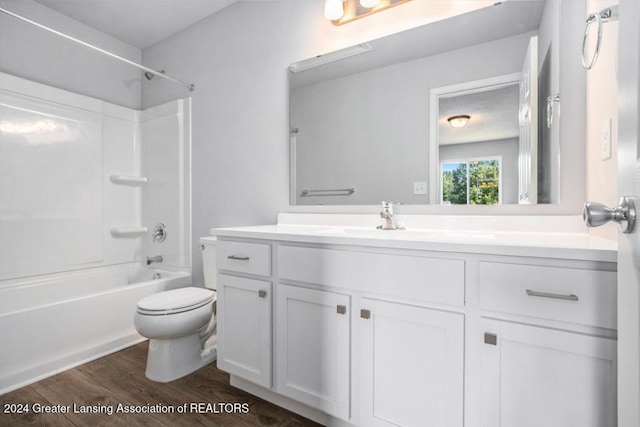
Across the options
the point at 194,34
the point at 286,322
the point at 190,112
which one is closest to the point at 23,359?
the point at 286,322

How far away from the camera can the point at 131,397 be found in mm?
1616

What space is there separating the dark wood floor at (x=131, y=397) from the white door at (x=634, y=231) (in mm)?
1216

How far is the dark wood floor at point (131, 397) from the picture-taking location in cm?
144

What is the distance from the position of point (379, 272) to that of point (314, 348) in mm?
442

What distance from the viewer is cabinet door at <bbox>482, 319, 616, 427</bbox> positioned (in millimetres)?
852

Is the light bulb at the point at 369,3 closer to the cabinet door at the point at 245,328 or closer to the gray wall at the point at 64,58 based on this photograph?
the cabinet door at the point at 245,328

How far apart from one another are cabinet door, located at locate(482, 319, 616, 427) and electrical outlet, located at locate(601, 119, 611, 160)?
608 mm

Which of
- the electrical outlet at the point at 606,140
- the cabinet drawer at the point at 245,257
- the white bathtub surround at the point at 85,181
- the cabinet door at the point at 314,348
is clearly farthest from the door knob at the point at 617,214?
the white bathtub surround at the point at 85,181

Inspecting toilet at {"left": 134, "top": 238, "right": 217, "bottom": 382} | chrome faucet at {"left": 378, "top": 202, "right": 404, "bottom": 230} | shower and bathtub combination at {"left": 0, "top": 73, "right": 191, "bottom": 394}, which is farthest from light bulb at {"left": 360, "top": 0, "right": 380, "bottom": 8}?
toilet at {"left": 134, "top": 238, "right": 217, "bottom": 382}

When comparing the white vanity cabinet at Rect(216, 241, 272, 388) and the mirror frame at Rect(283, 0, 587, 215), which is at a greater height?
the mirror frame at Rect(283, 0, 587, 215)

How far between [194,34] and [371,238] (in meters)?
2.39

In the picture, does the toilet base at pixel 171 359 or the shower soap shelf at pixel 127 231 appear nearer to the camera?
the toilet base at pixel 171 359

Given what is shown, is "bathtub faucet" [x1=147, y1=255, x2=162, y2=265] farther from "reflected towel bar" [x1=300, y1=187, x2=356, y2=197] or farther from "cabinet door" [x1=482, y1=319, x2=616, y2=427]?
"cabinet door" [x1=482, y1=319, x2=616, y2=427]

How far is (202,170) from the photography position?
253 centimetres
